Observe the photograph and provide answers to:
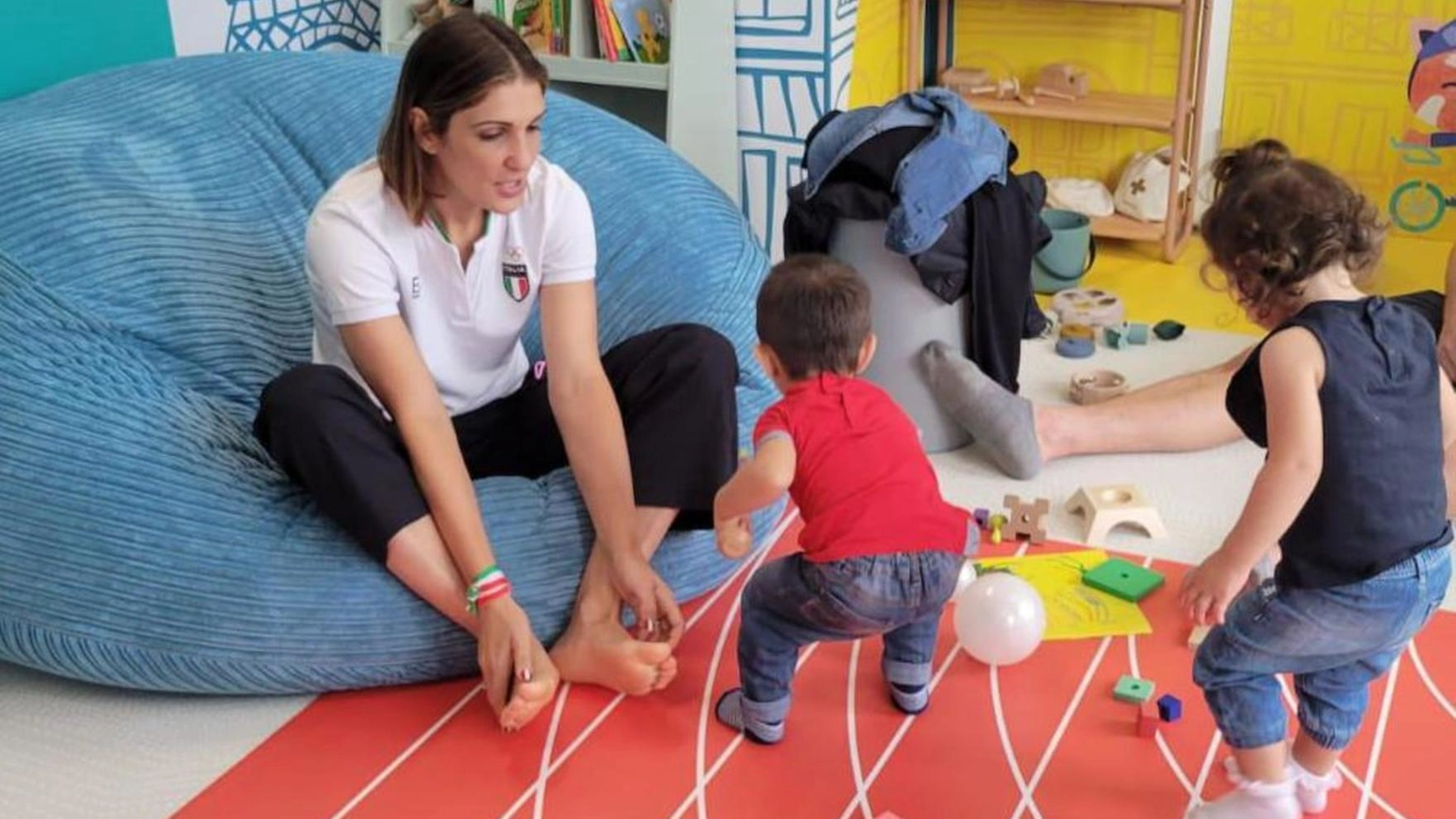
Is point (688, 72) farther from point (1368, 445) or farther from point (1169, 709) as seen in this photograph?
point (1368, 445)

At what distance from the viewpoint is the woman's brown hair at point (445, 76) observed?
1.63 m

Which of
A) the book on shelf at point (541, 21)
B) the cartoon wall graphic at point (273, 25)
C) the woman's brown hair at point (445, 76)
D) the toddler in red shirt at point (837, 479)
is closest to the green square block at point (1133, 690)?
the toddler in red shirt at point (837, 479)

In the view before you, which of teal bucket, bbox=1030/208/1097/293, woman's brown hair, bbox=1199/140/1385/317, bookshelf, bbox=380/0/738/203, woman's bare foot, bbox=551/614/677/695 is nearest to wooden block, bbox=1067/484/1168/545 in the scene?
woman's bare foot, bbox=551/614/677/695

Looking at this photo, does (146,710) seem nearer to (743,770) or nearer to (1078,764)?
(743,770)

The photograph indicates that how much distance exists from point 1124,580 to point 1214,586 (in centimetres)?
61

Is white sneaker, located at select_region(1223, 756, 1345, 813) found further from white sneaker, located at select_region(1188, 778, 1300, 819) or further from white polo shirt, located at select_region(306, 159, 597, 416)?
white polo shirt, located at select_region(306, 159, 597, 416)

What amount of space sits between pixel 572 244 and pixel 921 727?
0.70m

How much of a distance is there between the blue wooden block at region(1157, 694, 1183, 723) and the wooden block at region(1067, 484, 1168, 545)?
43 cm

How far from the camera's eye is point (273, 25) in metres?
2.95

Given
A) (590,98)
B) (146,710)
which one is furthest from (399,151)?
(590,98)

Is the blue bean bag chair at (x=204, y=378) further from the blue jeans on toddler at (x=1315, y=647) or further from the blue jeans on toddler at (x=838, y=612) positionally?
the blue jeans on toddler at (x=1315, y=647)

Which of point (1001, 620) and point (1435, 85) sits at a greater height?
point (1435, 85)

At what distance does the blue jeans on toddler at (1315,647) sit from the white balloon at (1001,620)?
295mm

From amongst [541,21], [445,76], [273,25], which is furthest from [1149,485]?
[273,25]
